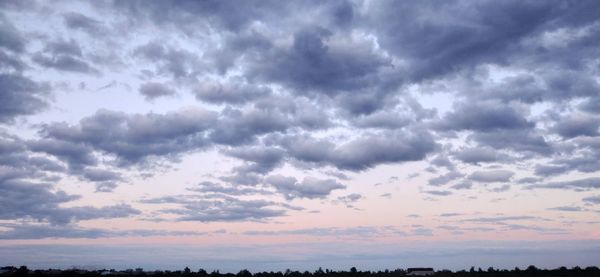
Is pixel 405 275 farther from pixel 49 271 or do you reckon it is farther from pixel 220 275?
pixel 49 271

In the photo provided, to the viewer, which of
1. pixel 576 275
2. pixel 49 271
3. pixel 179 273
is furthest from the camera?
pixel 179 273

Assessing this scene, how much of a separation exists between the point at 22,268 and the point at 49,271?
823 cm

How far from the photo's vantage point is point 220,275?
185 meters

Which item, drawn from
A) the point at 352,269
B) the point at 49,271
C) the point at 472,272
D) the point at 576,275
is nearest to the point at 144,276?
the point at 49,271

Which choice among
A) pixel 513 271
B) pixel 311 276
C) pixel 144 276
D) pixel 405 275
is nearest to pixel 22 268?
pixel 144 276

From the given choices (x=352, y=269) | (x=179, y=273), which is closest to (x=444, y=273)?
(x=352, y=269)

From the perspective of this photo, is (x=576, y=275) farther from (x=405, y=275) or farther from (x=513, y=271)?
(x=405, y=275)

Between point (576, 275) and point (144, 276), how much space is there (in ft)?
414

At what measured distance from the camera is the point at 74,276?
16438 cm

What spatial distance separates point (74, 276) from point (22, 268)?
17637 millimetres

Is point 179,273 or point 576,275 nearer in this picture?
point 576,275

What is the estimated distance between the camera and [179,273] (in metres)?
192

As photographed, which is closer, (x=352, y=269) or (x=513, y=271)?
(x=513, y=271)

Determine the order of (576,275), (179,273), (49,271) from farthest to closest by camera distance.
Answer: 1. (179,273)
2. (49,271)
3. (576,275)
